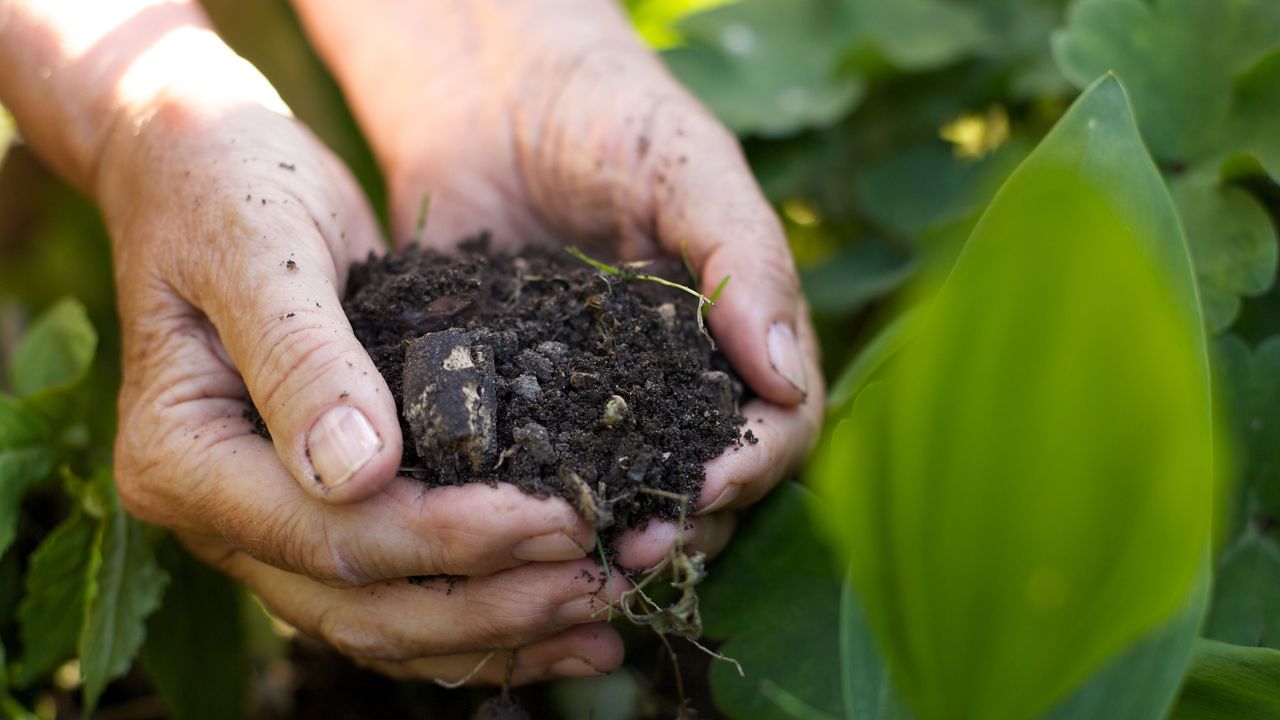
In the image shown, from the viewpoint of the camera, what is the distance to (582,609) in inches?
35.2

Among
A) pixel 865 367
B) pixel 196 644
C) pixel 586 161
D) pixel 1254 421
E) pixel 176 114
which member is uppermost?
pixel 176 114

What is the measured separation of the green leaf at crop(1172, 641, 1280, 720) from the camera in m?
0.72

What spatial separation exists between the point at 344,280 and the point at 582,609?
487 millimetres

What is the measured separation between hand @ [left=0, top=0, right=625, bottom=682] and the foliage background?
0.19 m

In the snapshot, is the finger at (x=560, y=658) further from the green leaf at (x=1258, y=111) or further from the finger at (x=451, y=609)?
the green leaf at (x=1258, y=111)

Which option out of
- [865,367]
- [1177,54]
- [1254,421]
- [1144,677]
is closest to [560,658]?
[865,367]

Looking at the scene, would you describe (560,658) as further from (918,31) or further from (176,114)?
(918,31)

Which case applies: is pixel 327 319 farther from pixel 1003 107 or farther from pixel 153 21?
pixel 1003 107

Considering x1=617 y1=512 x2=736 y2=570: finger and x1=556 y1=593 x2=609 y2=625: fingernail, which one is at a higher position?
x1=617 y1=512 x2=736 y2=570: finger

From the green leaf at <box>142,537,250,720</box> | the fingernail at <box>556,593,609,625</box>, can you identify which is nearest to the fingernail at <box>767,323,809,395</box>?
the fingernail at <box>556,593,609,625</box>

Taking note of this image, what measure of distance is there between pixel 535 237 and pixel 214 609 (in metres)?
0.69

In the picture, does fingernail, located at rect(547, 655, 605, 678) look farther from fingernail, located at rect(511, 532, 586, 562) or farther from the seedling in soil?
the seedling in soil

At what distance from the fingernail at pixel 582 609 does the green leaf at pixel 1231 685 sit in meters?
0.49

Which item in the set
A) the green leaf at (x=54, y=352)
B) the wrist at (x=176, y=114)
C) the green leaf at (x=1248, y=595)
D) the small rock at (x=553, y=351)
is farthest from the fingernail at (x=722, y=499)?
the green leaf at (x=54, y=352)
